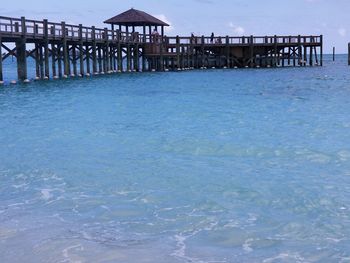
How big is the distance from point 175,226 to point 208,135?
26.5 ft

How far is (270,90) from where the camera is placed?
32750 mm

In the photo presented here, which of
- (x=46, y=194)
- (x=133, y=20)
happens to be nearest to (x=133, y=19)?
(x=133, y=20)

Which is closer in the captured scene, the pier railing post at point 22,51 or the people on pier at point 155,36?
the pier railing post at point 22,51

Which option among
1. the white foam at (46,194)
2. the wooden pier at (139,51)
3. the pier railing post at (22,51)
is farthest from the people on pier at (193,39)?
the white foam at (46,194)

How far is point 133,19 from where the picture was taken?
50.9 meters

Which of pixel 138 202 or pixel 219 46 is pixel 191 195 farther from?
pixel 219 46

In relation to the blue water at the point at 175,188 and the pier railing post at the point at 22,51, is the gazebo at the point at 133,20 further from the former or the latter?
the blue water at the point at 175,188

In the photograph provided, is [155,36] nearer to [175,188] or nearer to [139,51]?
[139,51]

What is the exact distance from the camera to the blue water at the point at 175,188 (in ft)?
22.3

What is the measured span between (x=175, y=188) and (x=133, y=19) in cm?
4289

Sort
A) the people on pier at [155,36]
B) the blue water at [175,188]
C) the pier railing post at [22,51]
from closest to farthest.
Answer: the blue water at [175,188] < the pier railing post at [22,51] < the people on pier at [155,36]

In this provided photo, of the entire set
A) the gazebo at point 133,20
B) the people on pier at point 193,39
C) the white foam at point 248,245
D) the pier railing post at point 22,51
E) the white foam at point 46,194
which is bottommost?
the white foam at point 248,245

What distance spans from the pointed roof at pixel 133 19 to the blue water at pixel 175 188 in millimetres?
31791

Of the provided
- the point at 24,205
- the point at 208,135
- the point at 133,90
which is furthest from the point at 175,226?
the point at 133,90
